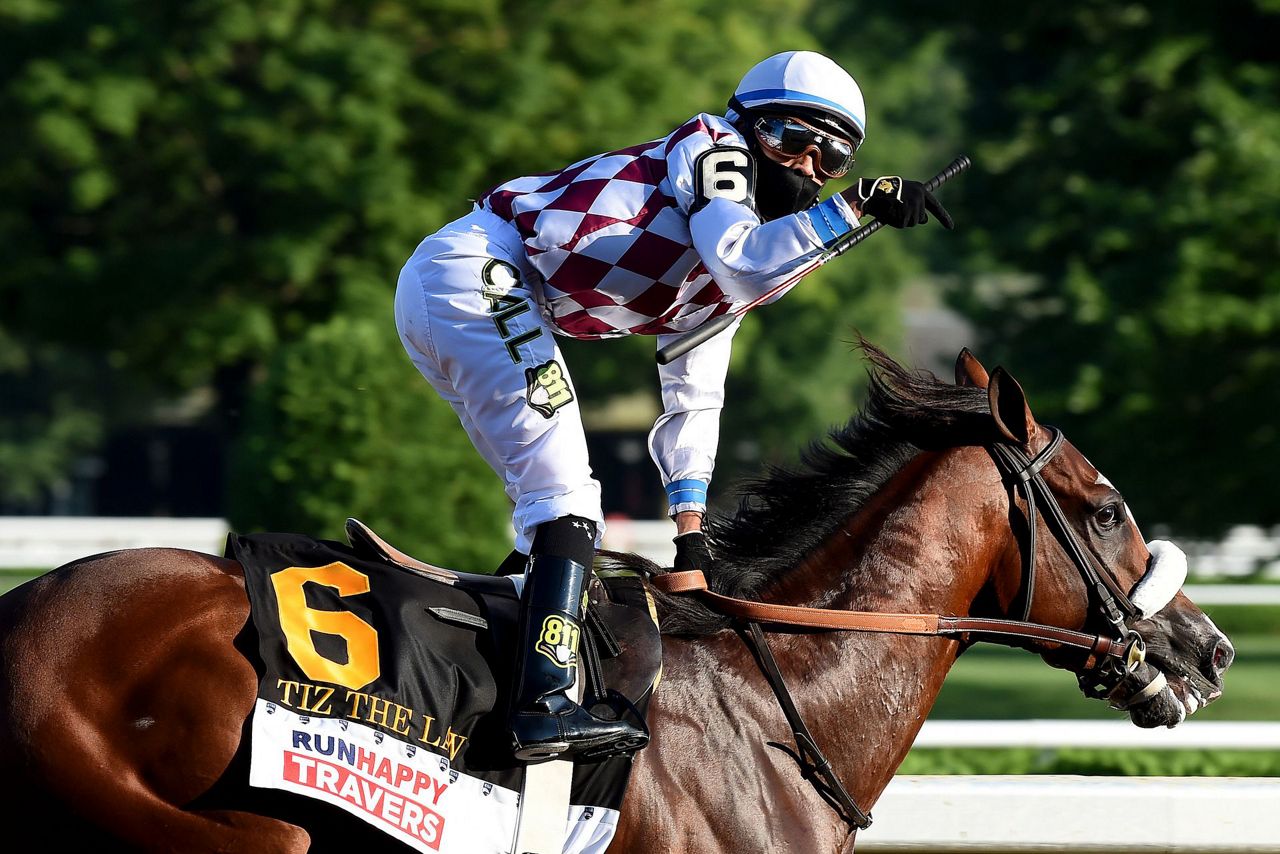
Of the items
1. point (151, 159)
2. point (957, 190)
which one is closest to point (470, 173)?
point (151, 159)

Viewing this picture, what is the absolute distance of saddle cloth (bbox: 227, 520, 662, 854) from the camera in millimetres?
2596

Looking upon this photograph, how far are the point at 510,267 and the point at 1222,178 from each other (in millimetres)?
7065

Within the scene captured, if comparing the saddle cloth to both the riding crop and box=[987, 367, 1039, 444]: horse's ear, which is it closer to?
Result: the riding crop

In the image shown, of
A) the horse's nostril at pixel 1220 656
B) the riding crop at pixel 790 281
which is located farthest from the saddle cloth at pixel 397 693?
the horse's nostril at pixel 1220 656

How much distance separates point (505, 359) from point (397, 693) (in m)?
0.72

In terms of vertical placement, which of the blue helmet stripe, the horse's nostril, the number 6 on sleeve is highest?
the blue helmet stripe

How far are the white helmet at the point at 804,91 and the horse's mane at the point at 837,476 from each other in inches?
22.1

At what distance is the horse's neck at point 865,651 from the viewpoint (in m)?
3.06

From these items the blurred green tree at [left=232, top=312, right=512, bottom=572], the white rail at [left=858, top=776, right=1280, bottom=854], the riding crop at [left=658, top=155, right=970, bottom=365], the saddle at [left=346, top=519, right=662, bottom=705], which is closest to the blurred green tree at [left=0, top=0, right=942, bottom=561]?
the blurred green tree at [left=232, top=312, right=512, bottom=572]

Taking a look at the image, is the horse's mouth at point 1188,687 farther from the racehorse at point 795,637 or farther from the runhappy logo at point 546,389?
the runhappy logo at point 546,389

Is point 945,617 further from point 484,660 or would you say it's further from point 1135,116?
point 1135,116

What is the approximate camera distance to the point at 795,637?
3211mm

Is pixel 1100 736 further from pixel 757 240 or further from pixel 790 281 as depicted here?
pixel 757 240

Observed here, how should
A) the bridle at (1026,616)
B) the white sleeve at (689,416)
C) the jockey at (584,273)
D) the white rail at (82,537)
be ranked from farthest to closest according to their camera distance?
the white rail at (82,537), the white sleeve at (689,416), the bridle at (1026,616), the jockey at (584,273)
